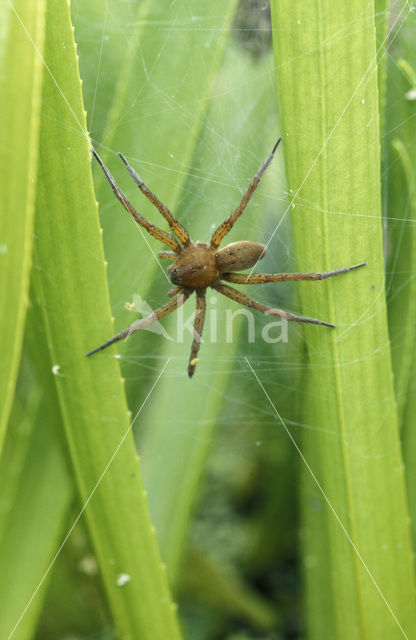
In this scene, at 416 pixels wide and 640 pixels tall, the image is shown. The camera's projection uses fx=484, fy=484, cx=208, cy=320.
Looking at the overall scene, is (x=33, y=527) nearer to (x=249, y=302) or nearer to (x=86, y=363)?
(x=86, y=363)

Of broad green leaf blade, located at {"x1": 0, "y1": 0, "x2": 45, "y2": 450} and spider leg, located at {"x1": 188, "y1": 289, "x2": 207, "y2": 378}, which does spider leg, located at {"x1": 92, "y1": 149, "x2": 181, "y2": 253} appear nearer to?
spider leg, located at {"x1": 188, "y1": 289, "x2": 207, "y2": 378}

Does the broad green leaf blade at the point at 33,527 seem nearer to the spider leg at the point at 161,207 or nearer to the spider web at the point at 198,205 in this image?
the spider web at the point at 198,205

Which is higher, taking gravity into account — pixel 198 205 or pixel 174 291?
pixel 198 205

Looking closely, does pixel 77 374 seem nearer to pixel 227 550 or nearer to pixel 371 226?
pixel 371 226

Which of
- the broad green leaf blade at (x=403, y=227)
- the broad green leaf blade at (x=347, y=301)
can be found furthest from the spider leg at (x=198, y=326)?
the broad green leaf blade at (x=403, y=227)

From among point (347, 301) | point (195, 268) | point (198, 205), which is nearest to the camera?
point (347, 301)

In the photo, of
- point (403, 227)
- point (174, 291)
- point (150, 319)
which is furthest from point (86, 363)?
point (403, 227)
